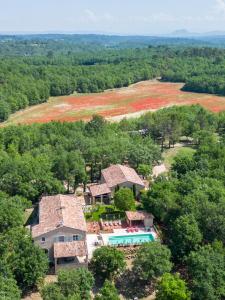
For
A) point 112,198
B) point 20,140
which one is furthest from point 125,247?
point 20,140

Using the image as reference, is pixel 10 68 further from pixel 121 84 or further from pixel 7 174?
pixel 7 174

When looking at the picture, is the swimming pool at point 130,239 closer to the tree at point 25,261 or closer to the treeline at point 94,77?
the tree at point 25,261

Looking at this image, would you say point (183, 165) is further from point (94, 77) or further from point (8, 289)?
point (94, 77)

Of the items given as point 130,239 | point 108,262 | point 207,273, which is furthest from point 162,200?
point 207,273

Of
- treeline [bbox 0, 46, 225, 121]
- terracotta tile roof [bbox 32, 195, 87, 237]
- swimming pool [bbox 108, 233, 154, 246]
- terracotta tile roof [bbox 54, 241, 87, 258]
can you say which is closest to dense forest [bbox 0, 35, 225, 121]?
treeline [bbox 0, 46, 225, 121]

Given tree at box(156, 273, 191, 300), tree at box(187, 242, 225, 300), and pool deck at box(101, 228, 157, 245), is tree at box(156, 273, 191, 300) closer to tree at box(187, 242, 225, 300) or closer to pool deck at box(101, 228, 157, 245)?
tree at box(187, 242, 225, 300)

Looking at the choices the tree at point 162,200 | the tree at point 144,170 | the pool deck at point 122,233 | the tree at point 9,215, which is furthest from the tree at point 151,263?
the tree at point 144,170
